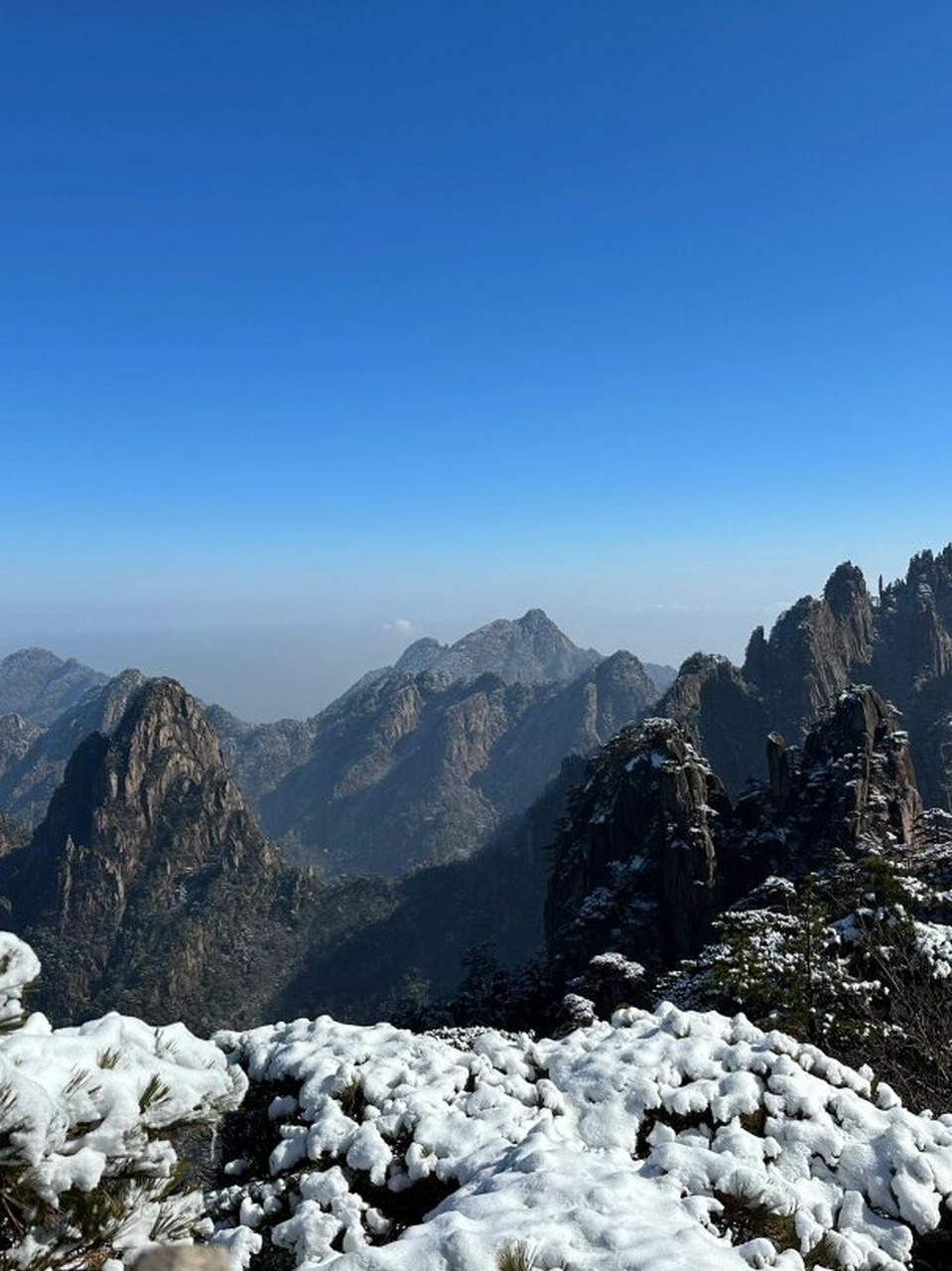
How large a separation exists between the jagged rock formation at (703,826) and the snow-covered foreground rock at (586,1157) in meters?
48.6

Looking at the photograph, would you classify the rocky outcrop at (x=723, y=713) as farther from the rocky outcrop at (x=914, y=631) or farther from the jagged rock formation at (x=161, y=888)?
the jagged rock formation at (x=161, y=888)

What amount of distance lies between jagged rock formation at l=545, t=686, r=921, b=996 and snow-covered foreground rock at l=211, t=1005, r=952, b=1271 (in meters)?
48.6

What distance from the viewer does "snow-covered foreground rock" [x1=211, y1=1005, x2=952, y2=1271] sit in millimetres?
5566

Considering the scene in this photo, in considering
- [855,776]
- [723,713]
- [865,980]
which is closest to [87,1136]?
[865,980]

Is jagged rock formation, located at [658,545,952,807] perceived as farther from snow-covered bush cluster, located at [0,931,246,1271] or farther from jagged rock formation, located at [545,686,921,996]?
snow-covered bush cluster, located at [0,931,246,1271]

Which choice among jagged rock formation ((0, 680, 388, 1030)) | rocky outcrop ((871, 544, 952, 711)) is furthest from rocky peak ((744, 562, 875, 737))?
jagged rock formation ((0, 680, 388, 1030))

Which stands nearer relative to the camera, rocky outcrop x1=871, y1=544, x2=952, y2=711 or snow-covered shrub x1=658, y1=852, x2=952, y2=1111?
snow-covered shrub x1=658, y1=852, x2=952, y2=1111

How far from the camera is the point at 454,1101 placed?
833 cm

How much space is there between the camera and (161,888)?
518ft

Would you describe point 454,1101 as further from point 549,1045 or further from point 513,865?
point 513,865

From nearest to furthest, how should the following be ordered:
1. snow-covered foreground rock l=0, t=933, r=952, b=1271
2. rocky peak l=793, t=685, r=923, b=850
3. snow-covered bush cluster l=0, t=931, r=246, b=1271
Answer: snow-covered bush cluster l=0, t=931, r=246, b=1271 → snow-covered foreground rock l=0, t=933, r=952, b=1271 → rocky peak l=793, t=685, r=923, b=850

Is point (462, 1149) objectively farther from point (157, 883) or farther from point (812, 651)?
point (157, 883)

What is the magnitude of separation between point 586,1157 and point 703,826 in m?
56.7

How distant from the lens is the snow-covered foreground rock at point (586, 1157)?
18.3 ft
